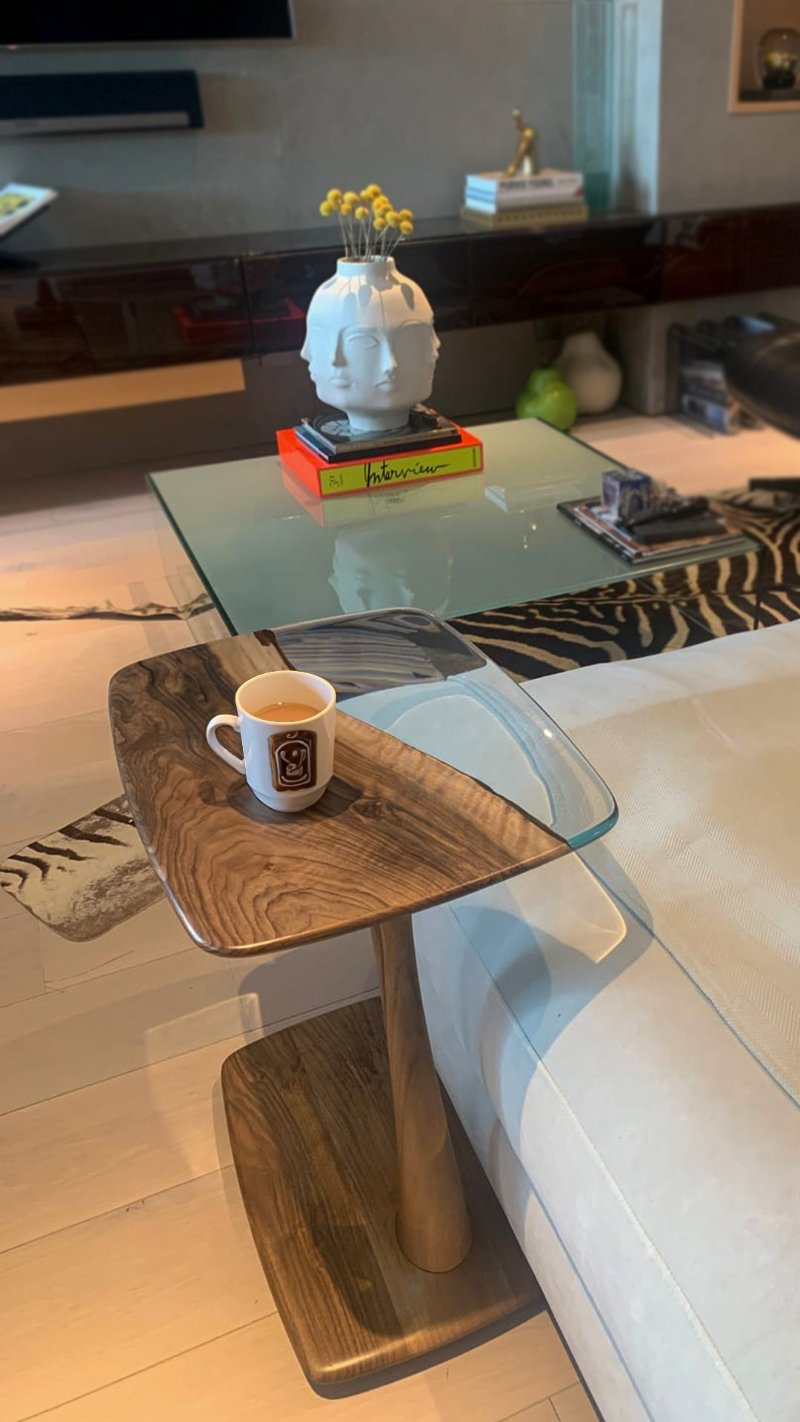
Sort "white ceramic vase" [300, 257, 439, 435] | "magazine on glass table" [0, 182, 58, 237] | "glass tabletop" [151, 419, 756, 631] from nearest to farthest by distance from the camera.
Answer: "glass tabletop" [151, 419, 756, 631] → "white ceramic vase" [300, 257, 439, 435] → "magazine on glass table" [0, 182, 58, 237]

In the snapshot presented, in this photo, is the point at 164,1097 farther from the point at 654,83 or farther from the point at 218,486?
the point at 654,83

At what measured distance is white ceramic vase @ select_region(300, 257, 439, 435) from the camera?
1593 mm

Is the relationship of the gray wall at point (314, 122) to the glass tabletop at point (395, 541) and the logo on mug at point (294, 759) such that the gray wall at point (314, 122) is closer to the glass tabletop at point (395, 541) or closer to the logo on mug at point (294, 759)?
the glass tabletop at point (395, 541)

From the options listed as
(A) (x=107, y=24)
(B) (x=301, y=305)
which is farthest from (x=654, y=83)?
(A) (x=107, y=24)

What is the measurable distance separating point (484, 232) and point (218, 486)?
1501mm

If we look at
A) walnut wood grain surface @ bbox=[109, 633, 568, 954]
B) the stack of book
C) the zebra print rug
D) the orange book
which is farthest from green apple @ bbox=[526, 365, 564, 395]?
walnut wood grain surface @ bbox=[109, 633, 568, 954]

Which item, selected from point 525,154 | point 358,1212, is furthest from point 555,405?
point 358,1212

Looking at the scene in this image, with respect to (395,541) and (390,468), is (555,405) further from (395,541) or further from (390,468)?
(395,541)

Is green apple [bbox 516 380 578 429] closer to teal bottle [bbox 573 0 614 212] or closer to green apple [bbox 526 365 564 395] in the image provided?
green apple [bbox 526 365 564 395]

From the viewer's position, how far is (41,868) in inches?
62.3

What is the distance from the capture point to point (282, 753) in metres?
0.74

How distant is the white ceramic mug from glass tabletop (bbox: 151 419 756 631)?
0.62m

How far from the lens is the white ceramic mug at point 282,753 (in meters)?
0.73

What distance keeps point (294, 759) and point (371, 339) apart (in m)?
1.05
